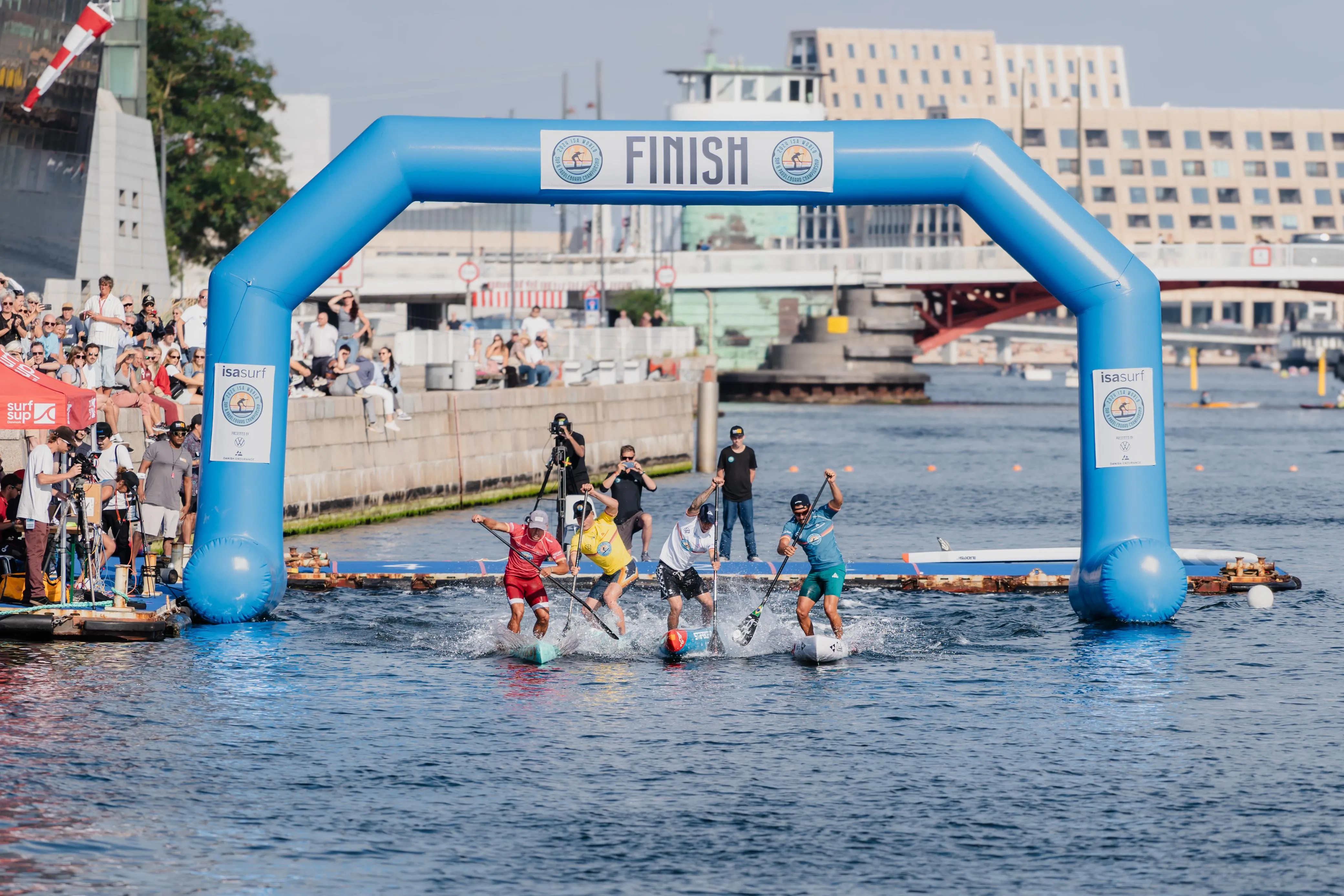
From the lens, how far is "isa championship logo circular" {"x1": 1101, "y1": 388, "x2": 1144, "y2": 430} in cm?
2017

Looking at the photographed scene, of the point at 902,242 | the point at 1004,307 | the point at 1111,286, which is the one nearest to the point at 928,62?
the point at 902,242

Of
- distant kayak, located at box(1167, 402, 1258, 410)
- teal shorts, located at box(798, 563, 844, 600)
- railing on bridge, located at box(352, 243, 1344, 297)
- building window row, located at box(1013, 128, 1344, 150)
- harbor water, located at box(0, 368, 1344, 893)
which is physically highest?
building window row, located at box(1013, 128, 1344, 150)

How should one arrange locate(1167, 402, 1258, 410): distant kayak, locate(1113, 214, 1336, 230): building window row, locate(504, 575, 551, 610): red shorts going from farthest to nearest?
locate(1113, 214, 1336, 230): building window row < locate(1167, 402, 1258, 410): distant kayak < locate(504, 575, 551, 610): red shorts

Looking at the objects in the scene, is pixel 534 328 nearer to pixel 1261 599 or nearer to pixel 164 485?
pixel 164 485

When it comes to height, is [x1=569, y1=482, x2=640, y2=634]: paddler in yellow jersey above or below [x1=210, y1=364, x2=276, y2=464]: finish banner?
below

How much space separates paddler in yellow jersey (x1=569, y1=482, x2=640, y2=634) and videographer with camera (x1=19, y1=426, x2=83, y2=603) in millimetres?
5172

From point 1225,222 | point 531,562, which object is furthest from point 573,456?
point 1225,222

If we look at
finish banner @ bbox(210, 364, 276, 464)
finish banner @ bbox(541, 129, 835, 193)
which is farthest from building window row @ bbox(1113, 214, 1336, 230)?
finish banner @ bbox(210, 364, 276, 464)

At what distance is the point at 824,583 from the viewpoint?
768 inches

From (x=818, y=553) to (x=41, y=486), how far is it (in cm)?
780

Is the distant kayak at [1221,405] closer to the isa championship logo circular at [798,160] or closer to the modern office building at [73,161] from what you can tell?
the modern office building at [73,161]

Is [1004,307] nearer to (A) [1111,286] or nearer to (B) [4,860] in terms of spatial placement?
(A) [1111,286]

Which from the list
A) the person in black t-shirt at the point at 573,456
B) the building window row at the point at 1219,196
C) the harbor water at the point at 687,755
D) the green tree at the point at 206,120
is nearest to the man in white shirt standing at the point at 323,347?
the person in black t-shirt at the point at 573,456

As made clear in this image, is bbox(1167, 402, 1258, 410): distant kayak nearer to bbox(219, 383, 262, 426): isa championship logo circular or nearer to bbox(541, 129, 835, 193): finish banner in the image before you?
bbox(541, 129, 835, 193): finish banner
